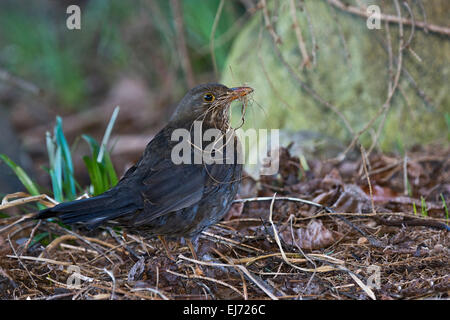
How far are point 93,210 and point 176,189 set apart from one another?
0.49 m

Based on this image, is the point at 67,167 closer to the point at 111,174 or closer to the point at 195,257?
the point at 111,174

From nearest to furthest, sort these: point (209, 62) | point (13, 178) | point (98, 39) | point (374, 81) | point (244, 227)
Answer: point (244, 227) < point (13, 178) < point (374, 81) < point (209, 62) < point (98, 39)

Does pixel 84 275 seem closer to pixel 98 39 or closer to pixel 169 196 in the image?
pixel 169 196

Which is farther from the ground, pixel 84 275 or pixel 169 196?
pixel 169 196

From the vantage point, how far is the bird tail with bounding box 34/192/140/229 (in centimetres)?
268

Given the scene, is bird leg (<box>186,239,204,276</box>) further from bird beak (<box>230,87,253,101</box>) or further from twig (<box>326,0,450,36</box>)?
twig (<box>326,0,450,36</box>)

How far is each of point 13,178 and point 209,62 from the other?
12.3ft

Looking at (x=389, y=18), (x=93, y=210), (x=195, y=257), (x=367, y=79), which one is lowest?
(x=195, y=257)

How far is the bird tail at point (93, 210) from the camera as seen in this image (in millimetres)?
2678

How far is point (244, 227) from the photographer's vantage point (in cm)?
364

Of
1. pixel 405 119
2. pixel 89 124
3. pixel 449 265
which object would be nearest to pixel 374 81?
pixel 405 119

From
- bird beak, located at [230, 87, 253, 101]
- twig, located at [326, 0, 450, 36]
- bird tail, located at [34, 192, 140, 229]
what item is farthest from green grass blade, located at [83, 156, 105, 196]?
twig, located at [326, 0, 450, 36]

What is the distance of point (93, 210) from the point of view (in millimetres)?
2775

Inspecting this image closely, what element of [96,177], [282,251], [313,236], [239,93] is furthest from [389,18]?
[96,177]
